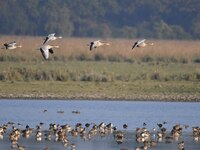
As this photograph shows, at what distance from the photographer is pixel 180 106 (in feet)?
96.9

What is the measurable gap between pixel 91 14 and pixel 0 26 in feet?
29.8

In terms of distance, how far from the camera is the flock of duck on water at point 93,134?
2072cm

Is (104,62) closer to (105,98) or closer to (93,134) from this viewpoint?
(105,98)

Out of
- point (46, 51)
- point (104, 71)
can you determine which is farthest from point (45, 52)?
point (104, 71)

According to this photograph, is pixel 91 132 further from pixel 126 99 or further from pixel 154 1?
pixel 154 1

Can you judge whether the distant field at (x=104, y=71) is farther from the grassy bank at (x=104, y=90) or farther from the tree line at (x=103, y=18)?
the tree line at (x=103, y=18)

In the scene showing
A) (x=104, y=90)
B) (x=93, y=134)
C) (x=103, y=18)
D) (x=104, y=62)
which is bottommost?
(x=93, y=134)

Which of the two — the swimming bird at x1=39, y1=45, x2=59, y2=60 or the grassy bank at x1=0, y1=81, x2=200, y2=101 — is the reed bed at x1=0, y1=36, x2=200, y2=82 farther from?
the swimming bird at x1=39, y1=45, x2=59, y2=60

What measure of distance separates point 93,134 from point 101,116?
445cm

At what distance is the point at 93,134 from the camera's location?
22.0m

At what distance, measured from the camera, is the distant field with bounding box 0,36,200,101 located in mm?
32375

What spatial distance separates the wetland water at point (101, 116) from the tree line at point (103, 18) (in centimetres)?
2137

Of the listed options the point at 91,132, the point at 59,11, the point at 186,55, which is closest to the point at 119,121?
the point at 91,132

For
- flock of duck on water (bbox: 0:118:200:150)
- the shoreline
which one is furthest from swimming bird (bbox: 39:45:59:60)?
the shoreline
